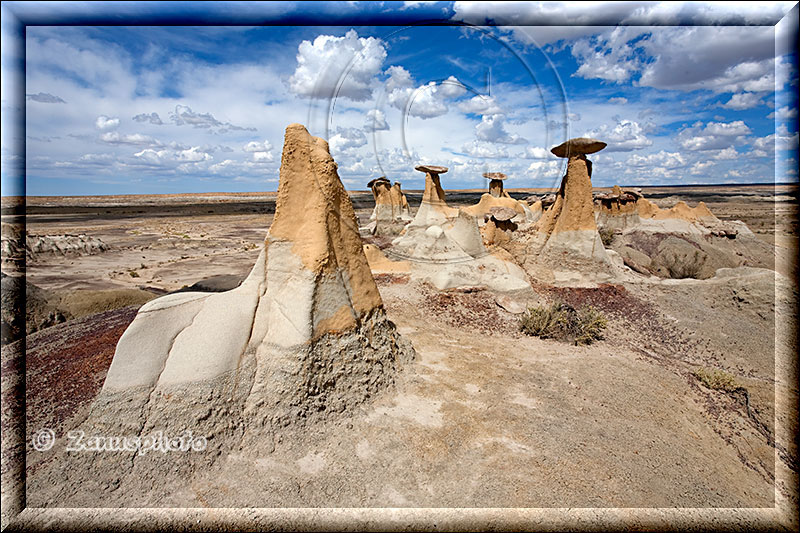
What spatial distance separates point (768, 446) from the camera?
464 cm

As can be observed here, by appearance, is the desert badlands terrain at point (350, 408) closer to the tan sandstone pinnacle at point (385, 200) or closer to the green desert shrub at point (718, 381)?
the green desert shrub at point (718, 381)

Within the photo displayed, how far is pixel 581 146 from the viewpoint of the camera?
9.30 m

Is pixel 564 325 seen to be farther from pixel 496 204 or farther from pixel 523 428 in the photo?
pixel 496 204

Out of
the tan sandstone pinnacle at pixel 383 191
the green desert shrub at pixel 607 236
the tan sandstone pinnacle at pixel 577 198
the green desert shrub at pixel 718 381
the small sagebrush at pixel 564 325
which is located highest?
the tan sandstone pinnacle at pixel 383 191

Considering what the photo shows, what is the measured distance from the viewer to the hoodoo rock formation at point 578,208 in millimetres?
9430

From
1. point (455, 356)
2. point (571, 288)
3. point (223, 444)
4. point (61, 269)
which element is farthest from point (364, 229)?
A: point (223, 444)

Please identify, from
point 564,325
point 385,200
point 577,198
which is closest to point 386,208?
point 385,200

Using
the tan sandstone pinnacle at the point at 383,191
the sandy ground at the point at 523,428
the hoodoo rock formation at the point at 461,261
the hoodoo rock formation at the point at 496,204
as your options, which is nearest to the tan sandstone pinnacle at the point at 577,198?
the hoodoo rock formation at the point at 461,261

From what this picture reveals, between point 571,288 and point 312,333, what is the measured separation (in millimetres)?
7558

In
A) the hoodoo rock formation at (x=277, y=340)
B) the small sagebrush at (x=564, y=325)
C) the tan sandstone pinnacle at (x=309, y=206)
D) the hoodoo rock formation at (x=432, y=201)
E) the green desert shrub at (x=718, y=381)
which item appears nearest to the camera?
the hoodoo rock formation at (x=277, y=340)

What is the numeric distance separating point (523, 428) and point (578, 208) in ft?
23.7

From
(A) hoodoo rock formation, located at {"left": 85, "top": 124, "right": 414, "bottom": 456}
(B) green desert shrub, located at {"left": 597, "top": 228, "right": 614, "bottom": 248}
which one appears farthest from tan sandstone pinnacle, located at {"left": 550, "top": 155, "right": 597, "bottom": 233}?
(B) green desert shrub, located at {"left": 597, "top": 228, "right": 614, "bottom": 248}

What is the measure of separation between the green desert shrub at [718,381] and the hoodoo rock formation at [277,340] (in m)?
4.72

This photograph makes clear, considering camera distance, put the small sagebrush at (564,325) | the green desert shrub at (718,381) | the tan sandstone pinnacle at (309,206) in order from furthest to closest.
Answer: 1. the small sagebrush at (564,325)
2. the green desert shrub at (718,381)
3. the tan sandstone pinnacle at (309,206)
